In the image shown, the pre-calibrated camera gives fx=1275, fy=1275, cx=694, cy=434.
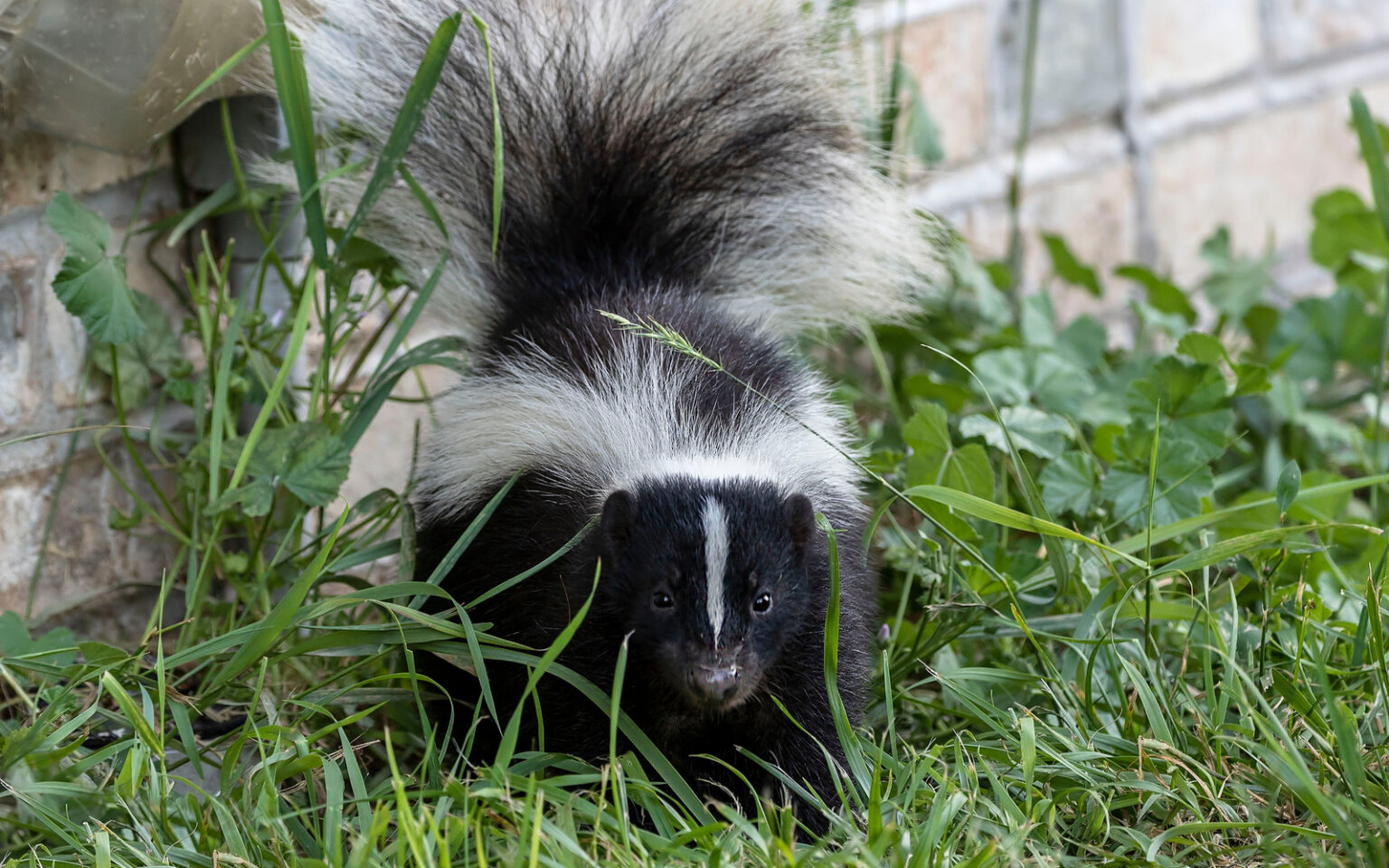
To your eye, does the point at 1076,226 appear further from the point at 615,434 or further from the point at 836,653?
the point at 836,653

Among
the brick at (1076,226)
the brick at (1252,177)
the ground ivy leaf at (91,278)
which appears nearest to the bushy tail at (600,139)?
the ground ivy leaf at (91,278)

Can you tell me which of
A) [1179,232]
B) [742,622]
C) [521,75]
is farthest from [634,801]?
[1179,232]

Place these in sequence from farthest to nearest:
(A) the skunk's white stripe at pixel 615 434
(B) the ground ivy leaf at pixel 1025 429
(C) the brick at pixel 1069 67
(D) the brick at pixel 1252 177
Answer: (D) the brick at pixel 1252 177 < (C) the brick at pixel 1069 67 < (B) the ground ivy leaf at pixel 1025 429 < (A) the skunk's white stripe at pixel 615 434

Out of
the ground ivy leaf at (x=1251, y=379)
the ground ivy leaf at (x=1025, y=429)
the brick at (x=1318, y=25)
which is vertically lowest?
the ground ivy leaf at (x=1025, y=429)

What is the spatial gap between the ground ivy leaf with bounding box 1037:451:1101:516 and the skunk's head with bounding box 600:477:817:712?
833mm

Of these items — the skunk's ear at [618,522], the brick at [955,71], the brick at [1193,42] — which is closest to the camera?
Result: the skunk's ear at [618,522]

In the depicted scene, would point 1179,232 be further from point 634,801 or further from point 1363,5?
point 634,801

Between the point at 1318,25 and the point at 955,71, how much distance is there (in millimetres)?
1826

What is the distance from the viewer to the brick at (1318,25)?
4961 millimetres

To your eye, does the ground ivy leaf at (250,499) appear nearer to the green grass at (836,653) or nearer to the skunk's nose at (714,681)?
the green grass at (836,653)

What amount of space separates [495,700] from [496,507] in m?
0.37

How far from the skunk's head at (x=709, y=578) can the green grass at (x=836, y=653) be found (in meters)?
0.18

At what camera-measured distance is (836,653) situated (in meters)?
2.14

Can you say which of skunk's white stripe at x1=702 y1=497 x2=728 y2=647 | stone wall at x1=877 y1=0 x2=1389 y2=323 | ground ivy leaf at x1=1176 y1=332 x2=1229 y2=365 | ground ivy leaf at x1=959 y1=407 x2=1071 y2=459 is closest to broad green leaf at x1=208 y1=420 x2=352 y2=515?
skunk's white stripe at x1=702 y1=497 x2=728 y2=647
